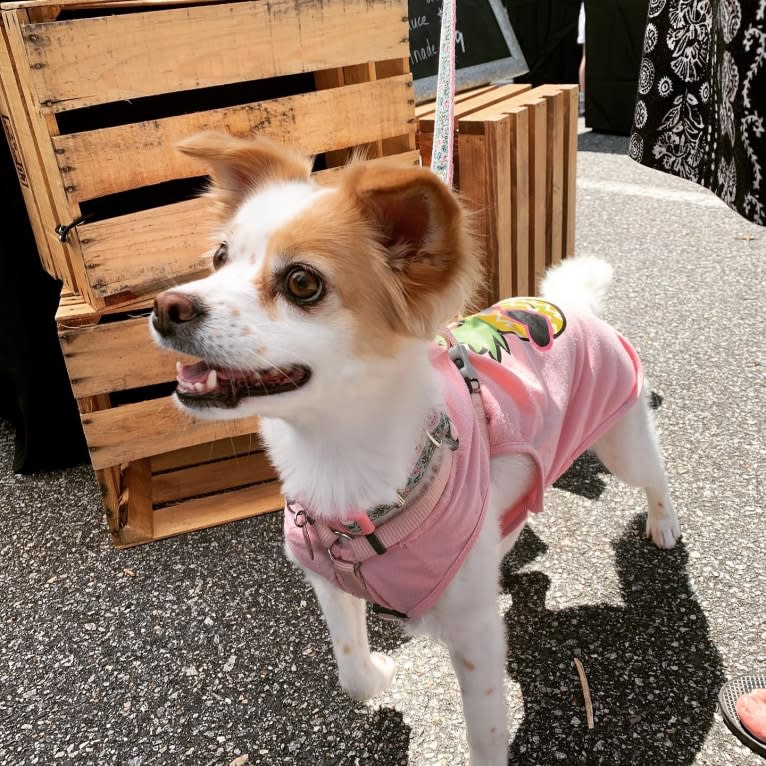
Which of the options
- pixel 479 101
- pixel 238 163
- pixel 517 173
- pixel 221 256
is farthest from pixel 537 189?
pixel 221 256

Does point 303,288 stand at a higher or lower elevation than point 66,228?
higher

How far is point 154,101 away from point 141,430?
3.41 feet

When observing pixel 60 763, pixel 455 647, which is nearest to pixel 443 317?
pixel 455 647

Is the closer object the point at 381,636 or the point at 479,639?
the point at 479,639

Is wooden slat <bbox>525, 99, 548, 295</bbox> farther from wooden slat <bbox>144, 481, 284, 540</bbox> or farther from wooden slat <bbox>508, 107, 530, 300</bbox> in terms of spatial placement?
wooden slat <bbox>144, 481, 284, 540</bbox>

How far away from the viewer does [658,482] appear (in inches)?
77.9

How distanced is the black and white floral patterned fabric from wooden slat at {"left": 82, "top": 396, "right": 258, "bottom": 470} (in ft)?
4.73

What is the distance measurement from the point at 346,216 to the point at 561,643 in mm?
1231

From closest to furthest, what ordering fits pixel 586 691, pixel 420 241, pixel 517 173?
pixel 420 241
pixel 586 691
pixel 517 173

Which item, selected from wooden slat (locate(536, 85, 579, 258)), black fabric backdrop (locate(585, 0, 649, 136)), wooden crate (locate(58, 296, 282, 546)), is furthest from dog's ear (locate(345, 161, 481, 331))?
black fabric backdrop (locate(585, 0, 649, 136))

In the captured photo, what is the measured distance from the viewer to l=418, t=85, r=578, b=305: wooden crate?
8.06ft

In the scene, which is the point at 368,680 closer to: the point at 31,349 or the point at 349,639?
the point at 349,639

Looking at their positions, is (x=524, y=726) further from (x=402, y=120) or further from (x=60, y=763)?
(x=402, y=120)

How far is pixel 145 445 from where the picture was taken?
225cm
